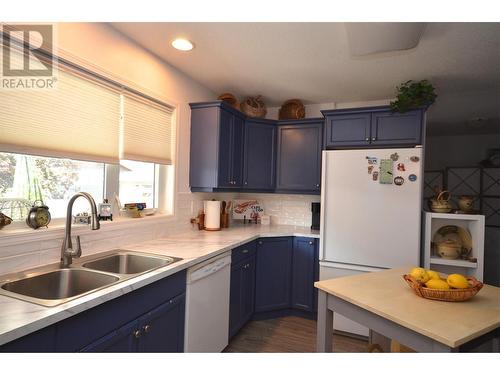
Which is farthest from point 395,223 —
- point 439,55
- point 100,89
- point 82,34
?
point 82,34

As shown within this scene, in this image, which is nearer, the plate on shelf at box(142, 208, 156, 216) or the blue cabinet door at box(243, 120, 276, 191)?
the plate on shelf at box(142, 208, 156, 216)

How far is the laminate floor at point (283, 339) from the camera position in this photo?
97.3 inches

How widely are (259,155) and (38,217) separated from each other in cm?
229

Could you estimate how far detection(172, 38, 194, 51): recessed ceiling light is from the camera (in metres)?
2.17

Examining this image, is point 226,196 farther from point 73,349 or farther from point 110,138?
point 73,349

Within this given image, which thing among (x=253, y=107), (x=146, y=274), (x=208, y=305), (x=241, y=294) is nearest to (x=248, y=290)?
(x=241, y=294)

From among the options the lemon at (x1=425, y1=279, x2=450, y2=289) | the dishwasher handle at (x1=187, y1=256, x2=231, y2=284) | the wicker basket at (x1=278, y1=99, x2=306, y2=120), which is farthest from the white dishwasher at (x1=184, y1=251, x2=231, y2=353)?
the wicker basket at (x1=278, y1=99, x2=306, y2=120)

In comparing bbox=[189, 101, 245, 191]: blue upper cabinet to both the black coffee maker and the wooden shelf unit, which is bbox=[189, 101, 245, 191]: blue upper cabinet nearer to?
the black coffee maker

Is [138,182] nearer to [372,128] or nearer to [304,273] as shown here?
[304,273]

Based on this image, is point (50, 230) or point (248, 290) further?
point (248, 290)

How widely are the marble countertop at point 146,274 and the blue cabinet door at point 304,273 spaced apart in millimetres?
121

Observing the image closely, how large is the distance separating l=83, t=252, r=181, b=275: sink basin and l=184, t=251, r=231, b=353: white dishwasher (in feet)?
0.72

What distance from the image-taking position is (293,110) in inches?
138
